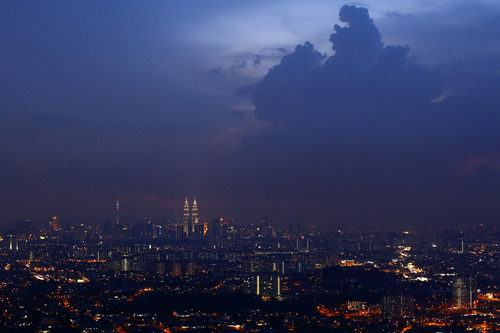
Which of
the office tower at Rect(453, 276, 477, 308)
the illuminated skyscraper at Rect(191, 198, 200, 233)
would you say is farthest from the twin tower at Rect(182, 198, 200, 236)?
the office tower at Rect(453, 276, 477, 308)

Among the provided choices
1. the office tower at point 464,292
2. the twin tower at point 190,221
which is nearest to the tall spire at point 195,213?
the twin tower at point 190,221

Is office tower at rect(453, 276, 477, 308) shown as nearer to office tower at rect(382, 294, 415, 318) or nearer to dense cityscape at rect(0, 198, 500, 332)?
dense cityscape at rect(0, 198, 500, 332)

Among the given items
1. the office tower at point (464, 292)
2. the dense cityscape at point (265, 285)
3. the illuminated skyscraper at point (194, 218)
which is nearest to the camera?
the dense cityscape at point (265, 285)

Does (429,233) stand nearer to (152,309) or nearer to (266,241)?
(266,241)

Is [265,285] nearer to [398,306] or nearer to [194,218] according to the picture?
[398,306]

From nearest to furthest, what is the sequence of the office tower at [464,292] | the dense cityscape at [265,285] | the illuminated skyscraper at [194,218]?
the dense cityscape at [265,285] → the office tower at [464,292] → the illuminated skyscraper at [194,218]

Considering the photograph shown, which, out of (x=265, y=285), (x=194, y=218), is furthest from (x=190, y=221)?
(x=265, y=285)

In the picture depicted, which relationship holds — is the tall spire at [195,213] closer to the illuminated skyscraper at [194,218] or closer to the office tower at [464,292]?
the illuminated skyscraper at [194,218]

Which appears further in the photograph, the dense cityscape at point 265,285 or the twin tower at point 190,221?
the twin tower at point 190,221

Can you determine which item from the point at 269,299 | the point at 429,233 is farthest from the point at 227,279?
the point at 429,233
